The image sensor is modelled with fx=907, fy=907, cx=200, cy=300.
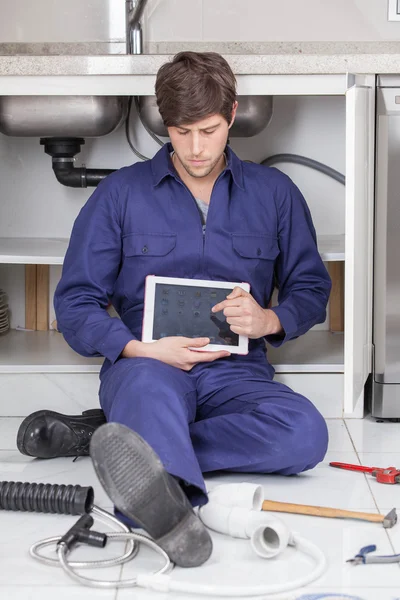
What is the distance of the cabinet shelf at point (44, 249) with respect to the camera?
2.42 meters

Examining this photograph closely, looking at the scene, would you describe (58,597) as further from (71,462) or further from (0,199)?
(0,199)

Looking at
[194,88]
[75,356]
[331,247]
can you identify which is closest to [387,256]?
[331,247]

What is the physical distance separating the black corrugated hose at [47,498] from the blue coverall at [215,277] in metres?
0.27

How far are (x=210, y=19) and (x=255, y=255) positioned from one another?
3.13ft

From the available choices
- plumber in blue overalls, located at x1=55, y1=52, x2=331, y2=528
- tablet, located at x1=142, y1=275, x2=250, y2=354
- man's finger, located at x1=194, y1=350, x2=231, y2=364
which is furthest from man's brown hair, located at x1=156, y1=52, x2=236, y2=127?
man's finger, located at x1=194, y1=350, x2=231, y2=364

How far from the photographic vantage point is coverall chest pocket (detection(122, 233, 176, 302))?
2.19 metres

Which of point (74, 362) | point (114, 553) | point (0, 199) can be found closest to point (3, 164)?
point (0, 199)

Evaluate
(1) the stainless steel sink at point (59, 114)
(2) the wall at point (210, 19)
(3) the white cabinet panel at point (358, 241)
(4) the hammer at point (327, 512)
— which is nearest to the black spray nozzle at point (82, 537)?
(4) the hammer at point (327, 512)

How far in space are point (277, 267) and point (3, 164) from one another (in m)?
1.05

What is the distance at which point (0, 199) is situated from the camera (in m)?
2.92

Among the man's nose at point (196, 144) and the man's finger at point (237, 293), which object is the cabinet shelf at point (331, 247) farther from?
the man's nose at point (196, 144)

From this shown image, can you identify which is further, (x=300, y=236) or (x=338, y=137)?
(x=338, y=137)

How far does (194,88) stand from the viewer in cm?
200

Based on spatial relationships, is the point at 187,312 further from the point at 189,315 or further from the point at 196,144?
the point at 196,144
